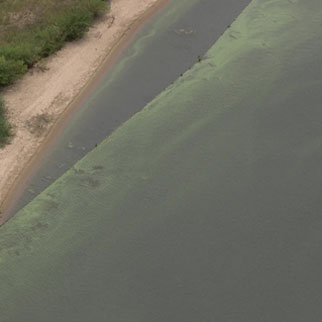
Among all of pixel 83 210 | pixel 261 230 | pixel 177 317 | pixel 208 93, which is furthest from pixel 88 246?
pixel 208 93

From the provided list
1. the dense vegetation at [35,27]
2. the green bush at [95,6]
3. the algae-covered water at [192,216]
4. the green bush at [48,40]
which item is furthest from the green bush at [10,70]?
the algae-covered water at [192,216]

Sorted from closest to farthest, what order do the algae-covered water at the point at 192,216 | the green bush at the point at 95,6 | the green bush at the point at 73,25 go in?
the algae-covered water at the point at 192,216
the green bush at the point at 73,25
the green bush at the point at 95,6

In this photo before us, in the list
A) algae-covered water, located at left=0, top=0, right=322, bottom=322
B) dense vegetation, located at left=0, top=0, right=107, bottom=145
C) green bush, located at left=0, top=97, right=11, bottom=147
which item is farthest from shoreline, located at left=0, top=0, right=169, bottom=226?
algae-covered water, located at left=0, top=0, right=322, bottom=322

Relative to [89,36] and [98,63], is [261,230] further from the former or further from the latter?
[89,36]

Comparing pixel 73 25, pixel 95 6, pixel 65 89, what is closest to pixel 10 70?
pixel 65 89

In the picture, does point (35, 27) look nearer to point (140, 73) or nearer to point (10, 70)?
point (10, 70)

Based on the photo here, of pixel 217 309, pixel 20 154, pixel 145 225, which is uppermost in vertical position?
pixel 20 154

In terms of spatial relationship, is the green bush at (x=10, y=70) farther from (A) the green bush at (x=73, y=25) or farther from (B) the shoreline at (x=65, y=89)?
(A) the green bush at (x=73, y=25)
